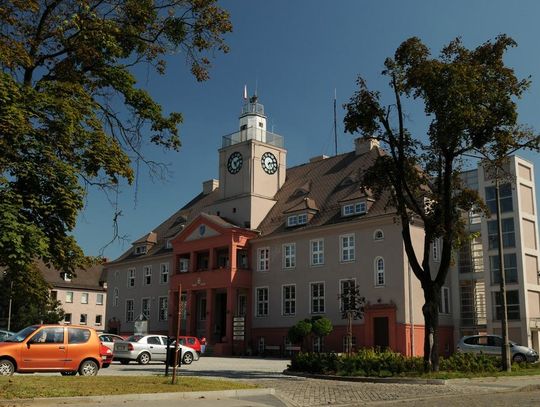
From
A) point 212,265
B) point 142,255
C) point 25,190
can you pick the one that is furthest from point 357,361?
point 142,255

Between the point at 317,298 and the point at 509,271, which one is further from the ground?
the point at 509,271

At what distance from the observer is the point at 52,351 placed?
20250 millimetres

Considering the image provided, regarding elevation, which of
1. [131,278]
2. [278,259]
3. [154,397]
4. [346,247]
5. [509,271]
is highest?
[346,247]

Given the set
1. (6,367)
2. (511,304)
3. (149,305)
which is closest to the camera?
(6,367)

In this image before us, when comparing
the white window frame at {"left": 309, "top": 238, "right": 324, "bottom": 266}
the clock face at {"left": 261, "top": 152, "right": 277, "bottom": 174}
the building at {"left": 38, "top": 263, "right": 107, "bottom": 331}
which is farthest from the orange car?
the building at {"left": 38, "top": 263, "right": 107, "bottom": 331}

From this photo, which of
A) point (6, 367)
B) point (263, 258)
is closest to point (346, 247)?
point (263, 258)

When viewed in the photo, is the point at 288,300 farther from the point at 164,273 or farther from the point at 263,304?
the point at 164,273

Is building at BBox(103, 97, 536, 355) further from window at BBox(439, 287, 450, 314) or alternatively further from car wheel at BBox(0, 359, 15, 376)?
car wheel at BBox(0, 359, 15, 376)

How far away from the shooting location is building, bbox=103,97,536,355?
40.6m

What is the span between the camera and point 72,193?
591 inches

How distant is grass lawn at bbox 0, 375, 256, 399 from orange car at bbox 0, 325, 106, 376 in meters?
2.33

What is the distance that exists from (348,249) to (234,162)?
14499mm

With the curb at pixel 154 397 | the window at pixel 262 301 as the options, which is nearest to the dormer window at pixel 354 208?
the window at pixel 262 301

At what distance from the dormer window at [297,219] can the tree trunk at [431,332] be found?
22335 mm
